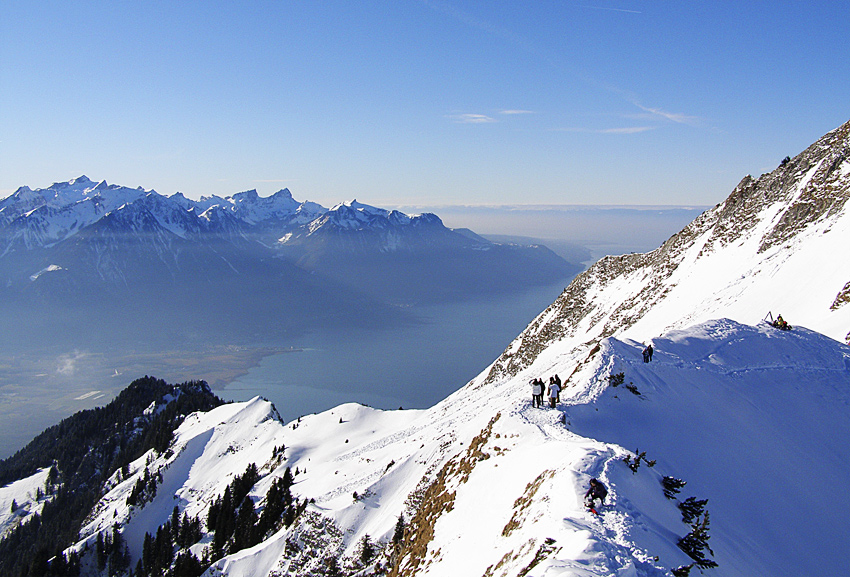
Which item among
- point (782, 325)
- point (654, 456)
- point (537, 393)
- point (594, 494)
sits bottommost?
point (654, 456)

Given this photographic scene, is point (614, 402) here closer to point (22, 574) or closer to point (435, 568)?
point (435, 568)

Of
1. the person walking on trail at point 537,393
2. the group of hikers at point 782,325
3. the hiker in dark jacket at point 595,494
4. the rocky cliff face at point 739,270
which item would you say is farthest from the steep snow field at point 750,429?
the rocky cliff face at point 739,270

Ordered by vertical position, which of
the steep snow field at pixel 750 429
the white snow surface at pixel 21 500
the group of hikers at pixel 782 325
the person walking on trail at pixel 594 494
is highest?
the group of hikers at pixel 782 325

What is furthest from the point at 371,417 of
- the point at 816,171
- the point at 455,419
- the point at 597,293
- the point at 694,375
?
the point at 816,171

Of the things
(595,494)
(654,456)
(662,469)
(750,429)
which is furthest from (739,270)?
(595,494)

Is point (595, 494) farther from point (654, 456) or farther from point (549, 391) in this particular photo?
point (549, 391)

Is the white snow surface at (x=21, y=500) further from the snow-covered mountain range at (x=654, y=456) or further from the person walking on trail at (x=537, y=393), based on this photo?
the person walking on trail at (x=537, y=393)
